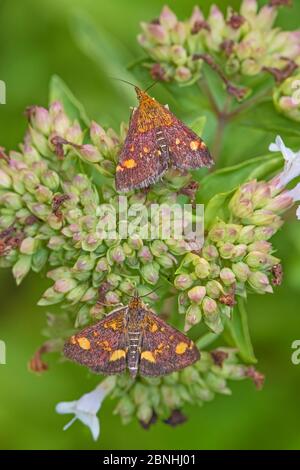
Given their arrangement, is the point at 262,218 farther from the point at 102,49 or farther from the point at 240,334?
the point at 102,49

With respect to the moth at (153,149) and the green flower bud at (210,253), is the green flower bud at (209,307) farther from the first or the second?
the moth at (153,149)

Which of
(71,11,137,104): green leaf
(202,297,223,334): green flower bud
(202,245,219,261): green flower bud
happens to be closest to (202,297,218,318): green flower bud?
(202,297,223,334): green flower bud

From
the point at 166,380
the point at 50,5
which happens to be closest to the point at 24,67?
the point at 50,5

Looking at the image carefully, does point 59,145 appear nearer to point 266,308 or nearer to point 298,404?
point 266,308

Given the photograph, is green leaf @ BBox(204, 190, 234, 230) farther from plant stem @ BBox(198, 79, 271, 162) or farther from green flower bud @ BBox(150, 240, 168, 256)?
plant stem @ BBox(198, 79, 271, 162)

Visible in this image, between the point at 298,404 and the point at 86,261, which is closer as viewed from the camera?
the point at 86,261

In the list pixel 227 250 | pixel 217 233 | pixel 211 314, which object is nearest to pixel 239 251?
pixel 227 250

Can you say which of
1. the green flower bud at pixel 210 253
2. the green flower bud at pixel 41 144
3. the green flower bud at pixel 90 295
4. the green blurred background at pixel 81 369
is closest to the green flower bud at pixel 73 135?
the green flower bud at pixel 41 144
